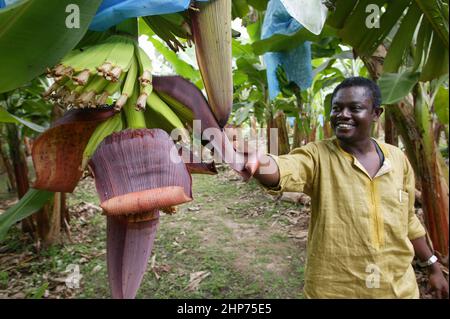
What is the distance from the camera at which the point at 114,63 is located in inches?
9.7

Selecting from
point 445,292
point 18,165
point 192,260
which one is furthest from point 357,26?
point 18,165

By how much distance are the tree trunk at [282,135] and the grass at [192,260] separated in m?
0.47

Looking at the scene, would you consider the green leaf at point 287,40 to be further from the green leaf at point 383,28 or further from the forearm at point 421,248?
the forearm at point 421,248

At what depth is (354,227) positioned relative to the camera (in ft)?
2.14

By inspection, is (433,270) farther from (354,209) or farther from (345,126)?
(345,126)

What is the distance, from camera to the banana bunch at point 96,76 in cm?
24

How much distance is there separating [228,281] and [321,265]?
80 centimetres

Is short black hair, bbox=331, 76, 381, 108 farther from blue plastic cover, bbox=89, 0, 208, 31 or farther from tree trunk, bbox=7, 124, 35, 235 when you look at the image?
tree trunk, bbox=7, 124, 35, 235

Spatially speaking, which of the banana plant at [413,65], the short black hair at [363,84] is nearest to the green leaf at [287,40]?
the banana plant at [413,65]

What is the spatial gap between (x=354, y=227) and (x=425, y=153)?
65 centimetres

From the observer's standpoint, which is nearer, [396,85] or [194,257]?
[396,85]

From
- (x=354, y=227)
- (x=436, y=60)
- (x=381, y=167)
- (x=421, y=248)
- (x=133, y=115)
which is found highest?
(x=436, y=60)

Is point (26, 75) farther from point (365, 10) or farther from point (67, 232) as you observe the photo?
point (67, 232)
